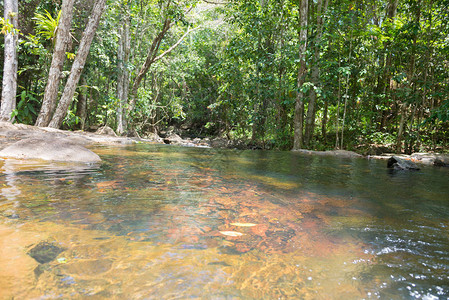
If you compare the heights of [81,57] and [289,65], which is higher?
[289,65]

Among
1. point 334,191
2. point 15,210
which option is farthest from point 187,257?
point 334,191

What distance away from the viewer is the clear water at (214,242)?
1083 millimetres

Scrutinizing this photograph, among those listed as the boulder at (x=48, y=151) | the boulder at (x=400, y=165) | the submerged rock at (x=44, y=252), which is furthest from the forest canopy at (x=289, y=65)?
the submerged rock at (x=44, y=252)

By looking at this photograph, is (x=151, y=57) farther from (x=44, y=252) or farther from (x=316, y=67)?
(x=44, y=252)

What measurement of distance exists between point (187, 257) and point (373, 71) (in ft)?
40.4

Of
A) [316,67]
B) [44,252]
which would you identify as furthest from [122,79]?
[44,252]

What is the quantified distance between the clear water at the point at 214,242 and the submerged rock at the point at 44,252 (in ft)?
0.07

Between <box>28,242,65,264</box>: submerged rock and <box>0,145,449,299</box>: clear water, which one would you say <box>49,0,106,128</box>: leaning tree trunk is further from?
<box>28,242,65,264</box>: submerged rock

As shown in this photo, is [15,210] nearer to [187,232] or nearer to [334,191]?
[187,232]

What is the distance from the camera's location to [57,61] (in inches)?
305

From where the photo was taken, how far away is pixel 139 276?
3.70ft

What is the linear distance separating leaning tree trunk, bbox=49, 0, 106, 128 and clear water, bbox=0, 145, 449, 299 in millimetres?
5845

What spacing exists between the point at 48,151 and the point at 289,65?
10.2m

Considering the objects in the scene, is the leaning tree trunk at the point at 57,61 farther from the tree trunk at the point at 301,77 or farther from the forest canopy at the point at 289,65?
the tree trunk at the point at 301,77
